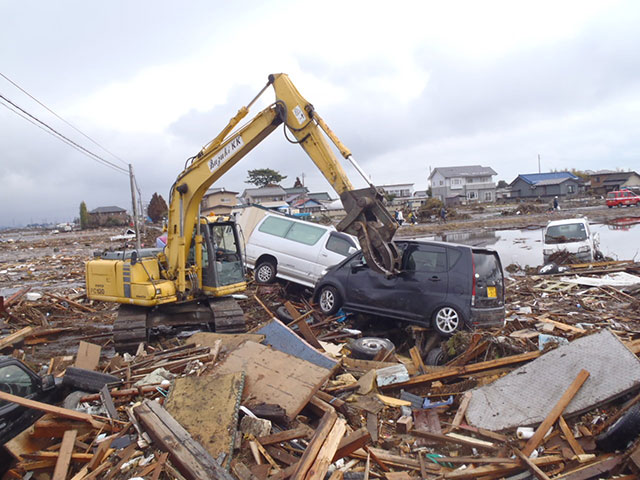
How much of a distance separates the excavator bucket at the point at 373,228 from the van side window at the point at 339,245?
510 cm

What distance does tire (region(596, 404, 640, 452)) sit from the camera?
13.6 feet

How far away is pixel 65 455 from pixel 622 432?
5135 mm

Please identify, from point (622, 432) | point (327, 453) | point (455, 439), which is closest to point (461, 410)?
point (455, 439)

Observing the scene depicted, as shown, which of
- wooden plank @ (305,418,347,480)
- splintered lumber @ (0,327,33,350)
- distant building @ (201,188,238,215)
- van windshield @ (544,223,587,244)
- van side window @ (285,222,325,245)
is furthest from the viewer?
distant building @ (201,188,238,215)

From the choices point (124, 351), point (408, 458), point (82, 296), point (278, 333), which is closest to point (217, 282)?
point (124, 351)

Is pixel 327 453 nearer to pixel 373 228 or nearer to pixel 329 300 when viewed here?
pixel 373 228

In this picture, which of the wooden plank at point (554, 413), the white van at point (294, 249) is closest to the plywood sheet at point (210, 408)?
the wooden plank at point (554, 413)

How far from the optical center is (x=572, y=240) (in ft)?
53.9

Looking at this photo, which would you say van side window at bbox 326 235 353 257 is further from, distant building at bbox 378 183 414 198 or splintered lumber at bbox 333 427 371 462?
distant building at bbox 378 183 414 198

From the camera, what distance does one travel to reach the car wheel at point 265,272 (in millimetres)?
13073

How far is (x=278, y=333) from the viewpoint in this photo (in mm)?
7062

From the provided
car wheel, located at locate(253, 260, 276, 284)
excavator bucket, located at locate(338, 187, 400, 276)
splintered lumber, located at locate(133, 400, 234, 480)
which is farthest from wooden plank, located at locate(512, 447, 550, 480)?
car wheel, located at locate(253, 260, 276, 284)

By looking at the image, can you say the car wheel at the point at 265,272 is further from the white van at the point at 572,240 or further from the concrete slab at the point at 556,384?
the white van at the point at 572,240

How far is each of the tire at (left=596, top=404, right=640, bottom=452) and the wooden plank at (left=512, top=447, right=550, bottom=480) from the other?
690 millimetres
